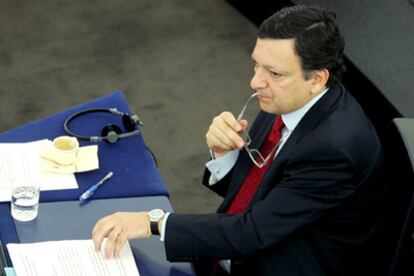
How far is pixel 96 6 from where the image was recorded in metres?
5.13

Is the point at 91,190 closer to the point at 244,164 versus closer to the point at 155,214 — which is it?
the point at 155,214

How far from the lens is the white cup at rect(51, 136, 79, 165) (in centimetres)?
266

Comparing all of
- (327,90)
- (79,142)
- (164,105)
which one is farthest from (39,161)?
(164,105)

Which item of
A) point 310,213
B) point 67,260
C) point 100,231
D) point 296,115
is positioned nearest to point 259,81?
point 296,115

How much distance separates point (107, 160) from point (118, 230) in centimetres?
46

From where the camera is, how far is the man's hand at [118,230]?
2342 mm

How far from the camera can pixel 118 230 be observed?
2346 mm

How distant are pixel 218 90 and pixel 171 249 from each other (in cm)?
228

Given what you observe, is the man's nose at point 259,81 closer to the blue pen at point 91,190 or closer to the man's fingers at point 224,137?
the man's fingers at point 224,137

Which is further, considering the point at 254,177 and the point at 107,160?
the point at 107,160

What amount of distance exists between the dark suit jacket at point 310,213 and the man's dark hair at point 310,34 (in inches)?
5.4

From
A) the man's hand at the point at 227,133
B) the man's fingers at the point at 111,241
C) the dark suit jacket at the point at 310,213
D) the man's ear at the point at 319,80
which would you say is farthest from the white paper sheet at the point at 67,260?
the man's ear at the point at 319,80

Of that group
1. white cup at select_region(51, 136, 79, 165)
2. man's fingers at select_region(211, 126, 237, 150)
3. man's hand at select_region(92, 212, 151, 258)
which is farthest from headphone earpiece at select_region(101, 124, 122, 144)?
man's hand at select_region(92, 212, 151, 258)

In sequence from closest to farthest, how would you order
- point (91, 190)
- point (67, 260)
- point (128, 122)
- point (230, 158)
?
point (67, 260)
point (91, 190)
point (230, 158)
point (128, 122)
